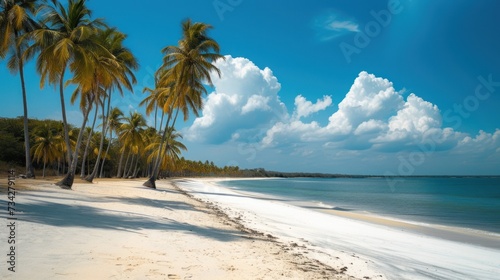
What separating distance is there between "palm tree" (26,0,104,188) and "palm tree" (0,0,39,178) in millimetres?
1018

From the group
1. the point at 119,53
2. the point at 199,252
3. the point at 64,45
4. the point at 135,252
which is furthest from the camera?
the point at 119,53

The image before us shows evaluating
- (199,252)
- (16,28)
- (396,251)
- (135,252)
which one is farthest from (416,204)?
(16,28)

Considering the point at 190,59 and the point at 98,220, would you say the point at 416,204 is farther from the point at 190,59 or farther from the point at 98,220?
the point at 98,220

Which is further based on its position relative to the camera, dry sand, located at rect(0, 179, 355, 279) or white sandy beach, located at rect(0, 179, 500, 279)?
Answer: white sandy beach, located at rect(0, 179, 500, 279)

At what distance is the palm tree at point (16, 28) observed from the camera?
645 inches

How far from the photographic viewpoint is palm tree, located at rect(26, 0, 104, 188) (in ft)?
52.0

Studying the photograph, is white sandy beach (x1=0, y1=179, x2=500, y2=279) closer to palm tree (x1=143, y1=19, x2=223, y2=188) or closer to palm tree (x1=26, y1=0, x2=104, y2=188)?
palm tree (x1=26, y1=0, x2=104, y2=188)

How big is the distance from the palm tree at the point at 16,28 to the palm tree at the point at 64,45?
102 cm

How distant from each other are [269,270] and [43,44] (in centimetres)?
1703

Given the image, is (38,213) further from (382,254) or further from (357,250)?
(382,254)

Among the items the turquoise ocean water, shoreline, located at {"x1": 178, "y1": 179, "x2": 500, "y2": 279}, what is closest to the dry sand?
shoreline, located at {"x1": 178, "y1": 179, "x2": 500, "y2": 279}

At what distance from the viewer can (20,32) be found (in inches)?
753

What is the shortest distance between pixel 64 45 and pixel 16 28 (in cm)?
521

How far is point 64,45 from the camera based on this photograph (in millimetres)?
15219
